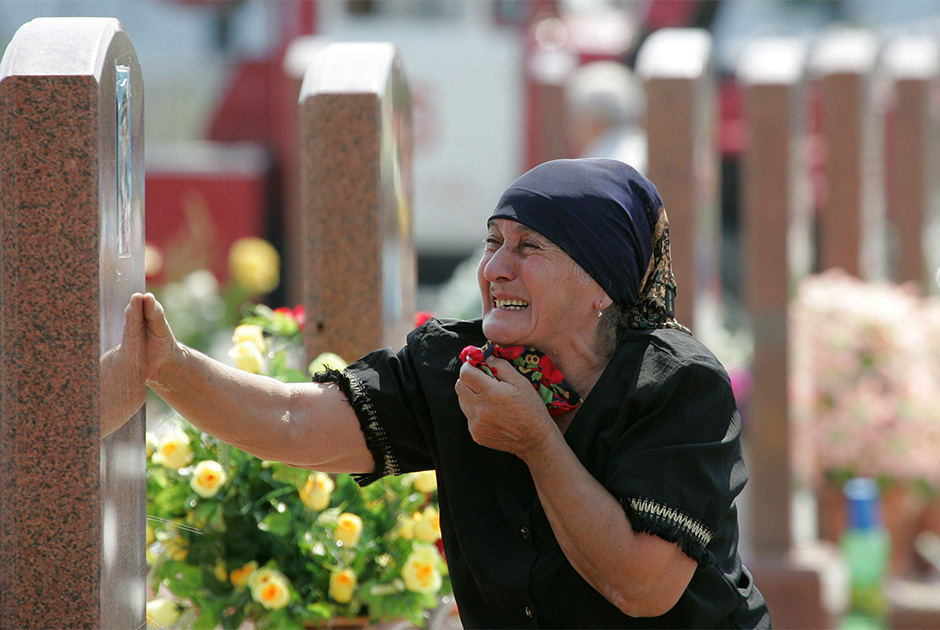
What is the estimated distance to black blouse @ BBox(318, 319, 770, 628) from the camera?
6.08ft

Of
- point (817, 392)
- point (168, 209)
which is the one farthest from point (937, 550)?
point (168, 209)

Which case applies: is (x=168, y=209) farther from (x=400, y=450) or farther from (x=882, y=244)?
(x=400, y=450)

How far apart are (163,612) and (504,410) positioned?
116 cm

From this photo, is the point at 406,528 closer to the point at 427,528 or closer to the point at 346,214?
the point at 427,528

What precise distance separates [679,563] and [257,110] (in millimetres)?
8806

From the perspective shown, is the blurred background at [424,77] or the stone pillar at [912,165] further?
the blurred background at [424,77]

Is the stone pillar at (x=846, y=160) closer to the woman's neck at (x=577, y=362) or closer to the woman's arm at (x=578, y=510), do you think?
the woman's neck at (x=577, y=362)

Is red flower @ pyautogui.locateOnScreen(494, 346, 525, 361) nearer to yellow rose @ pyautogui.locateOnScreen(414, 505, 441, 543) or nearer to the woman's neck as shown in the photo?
the woman's neck

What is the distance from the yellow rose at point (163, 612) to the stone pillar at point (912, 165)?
4.84 m

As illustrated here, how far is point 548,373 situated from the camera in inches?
79.0

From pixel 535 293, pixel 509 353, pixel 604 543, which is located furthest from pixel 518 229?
pixel 604 543

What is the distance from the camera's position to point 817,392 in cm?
526

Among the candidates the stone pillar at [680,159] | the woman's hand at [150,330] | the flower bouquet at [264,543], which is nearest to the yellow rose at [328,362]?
the flower bouquet at [264,543]

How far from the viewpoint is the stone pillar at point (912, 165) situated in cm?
634
